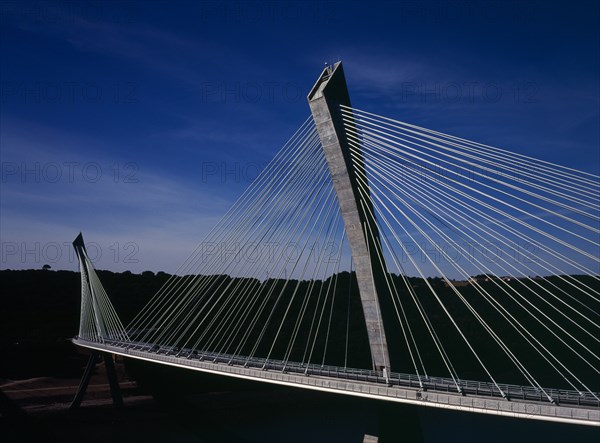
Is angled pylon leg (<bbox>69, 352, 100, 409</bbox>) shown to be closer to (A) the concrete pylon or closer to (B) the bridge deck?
(B) the bridge deck

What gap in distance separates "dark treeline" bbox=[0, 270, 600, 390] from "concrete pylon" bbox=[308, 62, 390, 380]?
22.0 meters

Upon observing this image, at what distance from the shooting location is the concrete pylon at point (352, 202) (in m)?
18.6

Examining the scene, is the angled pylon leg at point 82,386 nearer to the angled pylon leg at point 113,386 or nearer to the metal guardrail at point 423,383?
the angled pylon leg at point 113,386

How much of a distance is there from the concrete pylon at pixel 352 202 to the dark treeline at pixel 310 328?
22.0 m

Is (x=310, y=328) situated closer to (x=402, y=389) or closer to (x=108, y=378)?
Result: (x=108, y=378)

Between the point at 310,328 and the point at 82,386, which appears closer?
the point at 82,386

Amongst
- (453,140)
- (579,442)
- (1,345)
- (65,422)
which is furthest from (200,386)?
(453,140)

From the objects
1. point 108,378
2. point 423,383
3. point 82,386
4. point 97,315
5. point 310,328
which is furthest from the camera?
point 310,328

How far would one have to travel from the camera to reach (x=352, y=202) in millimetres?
18766

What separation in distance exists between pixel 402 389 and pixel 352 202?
8.07 m

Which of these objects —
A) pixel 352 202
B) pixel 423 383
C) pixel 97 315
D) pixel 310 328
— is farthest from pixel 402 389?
pixel 97 315

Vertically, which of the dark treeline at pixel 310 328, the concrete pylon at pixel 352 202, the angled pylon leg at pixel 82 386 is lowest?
the angled pylon leg at pixel 82 386

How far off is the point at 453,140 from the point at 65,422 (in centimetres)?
3666

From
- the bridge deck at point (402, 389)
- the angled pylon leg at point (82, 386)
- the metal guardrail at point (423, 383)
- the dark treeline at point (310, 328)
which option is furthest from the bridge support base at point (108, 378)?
the bridge deck at point (402, 389)
